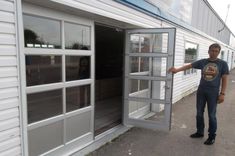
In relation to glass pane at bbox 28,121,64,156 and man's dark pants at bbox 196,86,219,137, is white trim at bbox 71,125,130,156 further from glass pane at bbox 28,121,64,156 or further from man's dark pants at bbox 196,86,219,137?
man's dark pants at bbox 196,86,219,137

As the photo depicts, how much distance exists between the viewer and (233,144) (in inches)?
174

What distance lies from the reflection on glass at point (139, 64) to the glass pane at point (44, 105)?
2.32 m

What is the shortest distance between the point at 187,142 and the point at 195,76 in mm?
7106

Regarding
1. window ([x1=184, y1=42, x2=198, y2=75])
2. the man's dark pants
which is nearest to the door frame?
the man's dark pants

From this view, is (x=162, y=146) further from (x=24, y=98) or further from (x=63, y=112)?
(x=24, y=98)

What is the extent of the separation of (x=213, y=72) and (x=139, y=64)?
5.91ft

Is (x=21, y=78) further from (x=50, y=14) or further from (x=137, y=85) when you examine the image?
(x=137, y=85)

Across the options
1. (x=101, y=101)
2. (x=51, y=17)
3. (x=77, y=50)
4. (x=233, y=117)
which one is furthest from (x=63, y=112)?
(x=233, y=117)

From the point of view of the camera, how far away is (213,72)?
4.23 metres

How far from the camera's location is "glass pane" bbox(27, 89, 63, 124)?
117 inches

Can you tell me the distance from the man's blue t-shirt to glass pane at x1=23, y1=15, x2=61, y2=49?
2886mm

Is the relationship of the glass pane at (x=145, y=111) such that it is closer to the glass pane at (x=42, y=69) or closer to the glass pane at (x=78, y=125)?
the glass pane at (x=78, y=125)

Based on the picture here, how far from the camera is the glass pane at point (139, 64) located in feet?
17.2

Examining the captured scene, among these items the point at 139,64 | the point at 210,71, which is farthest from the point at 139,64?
the point at 210,71
